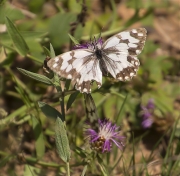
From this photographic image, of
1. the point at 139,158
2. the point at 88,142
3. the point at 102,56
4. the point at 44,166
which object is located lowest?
the point at 139,158

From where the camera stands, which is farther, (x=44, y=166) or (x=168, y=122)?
(x=168, y=122)

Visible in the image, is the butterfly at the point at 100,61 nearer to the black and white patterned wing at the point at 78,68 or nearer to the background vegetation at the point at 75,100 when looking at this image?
the black and white patterned wing at the point at 78,68

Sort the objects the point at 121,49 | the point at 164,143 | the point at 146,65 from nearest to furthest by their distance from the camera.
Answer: the point at 121,49 < the point at 164,143 < the point at 146,65

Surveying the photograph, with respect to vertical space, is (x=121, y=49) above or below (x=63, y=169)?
above

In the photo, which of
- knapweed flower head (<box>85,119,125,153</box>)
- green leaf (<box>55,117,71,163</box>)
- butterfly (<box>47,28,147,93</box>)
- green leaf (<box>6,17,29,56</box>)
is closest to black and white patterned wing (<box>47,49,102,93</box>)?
butterfly (<box>47,28,147,93</box>)

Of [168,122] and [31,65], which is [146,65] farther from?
[31,65]

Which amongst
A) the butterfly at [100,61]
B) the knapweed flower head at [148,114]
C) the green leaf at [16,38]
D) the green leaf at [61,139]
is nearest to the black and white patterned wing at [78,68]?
the butterfly at [100,61]

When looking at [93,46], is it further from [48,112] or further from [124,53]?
[48,112]

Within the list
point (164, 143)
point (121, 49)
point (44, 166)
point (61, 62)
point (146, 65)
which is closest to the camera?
point (61, 62)

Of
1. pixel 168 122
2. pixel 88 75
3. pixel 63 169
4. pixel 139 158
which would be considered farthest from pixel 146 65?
pixel 88 75
